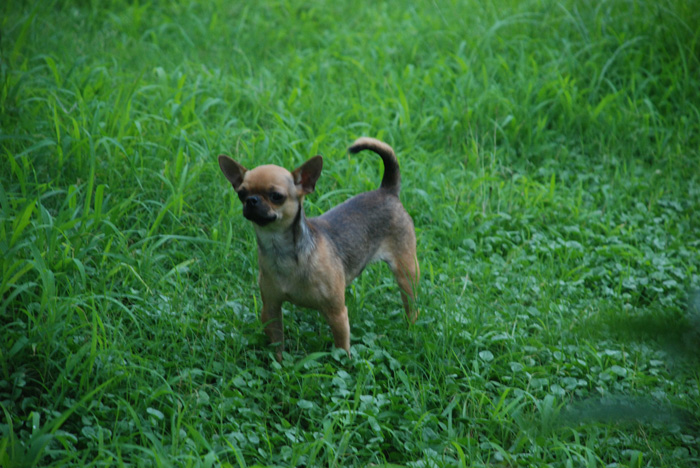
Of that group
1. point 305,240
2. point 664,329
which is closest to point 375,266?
point 305,240

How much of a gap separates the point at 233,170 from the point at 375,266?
4.56 ft

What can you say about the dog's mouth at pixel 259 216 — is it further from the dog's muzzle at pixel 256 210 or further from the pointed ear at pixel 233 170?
the pointed ear at pixel 233 170

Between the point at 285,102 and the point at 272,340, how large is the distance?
277cm

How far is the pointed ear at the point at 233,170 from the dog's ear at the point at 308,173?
0.27 m

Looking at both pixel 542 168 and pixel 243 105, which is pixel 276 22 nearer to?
pixel 243 105

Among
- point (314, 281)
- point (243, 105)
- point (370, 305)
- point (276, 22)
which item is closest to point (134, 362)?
point (314, 281)

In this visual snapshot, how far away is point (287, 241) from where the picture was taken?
335 cm

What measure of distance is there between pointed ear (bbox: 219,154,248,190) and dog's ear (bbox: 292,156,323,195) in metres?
0.27

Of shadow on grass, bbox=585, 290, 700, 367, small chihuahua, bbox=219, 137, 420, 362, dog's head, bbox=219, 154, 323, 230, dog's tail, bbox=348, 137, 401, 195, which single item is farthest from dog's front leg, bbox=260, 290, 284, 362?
shadow on grass, bbox=585, 290, 700, 367

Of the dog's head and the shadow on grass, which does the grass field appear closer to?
the shadow on grass

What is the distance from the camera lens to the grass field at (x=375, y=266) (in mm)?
3018

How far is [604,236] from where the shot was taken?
5.03m

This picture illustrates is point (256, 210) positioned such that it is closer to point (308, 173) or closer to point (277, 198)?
point (277, 198)

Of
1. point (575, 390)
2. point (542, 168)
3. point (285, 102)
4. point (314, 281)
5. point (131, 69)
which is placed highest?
point (131, 69)
